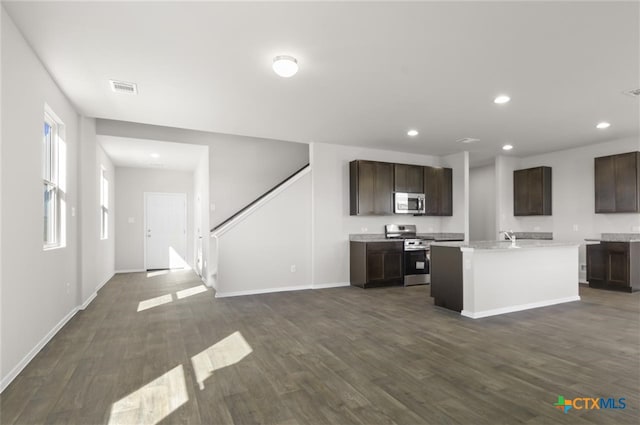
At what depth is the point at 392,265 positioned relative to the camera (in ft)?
20.8

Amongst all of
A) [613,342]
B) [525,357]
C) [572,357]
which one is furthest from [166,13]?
[613,342]

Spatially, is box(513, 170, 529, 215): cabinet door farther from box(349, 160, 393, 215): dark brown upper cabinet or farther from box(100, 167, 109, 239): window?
box(100, 167, 109, 239): window

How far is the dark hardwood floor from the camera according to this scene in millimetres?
2100

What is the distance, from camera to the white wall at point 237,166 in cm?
666

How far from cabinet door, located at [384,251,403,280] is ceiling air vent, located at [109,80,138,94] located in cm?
467

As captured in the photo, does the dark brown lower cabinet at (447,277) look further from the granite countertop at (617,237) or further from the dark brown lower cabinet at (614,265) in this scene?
the granite countertop at (617,237)

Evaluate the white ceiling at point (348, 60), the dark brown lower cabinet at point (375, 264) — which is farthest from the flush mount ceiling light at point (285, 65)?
the dark brown lower cabinet at point (375, 264)

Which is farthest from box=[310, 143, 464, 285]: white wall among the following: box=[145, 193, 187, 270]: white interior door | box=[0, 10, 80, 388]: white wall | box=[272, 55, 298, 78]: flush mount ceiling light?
box=[145, 193, 187, 270]: white interior door

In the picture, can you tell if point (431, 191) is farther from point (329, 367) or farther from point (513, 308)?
point (329, 367)

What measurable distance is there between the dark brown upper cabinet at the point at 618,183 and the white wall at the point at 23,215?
831 cm

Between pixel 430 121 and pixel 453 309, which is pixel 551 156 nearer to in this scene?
pixel 430 121

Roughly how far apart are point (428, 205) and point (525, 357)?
4.51m

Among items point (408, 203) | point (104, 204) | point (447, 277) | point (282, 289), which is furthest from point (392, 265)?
point (104, 204)

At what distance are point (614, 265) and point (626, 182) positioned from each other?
1460 mm
